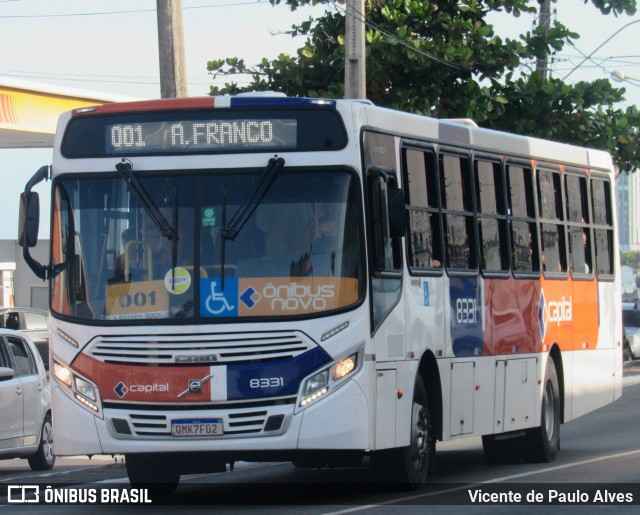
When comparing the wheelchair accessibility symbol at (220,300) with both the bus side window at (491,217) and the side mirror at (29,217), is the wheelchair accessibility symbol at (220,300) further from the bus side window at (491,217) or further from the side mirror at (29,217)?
the bus side window at (491,217)

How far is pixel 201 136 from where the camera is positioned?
1178cm

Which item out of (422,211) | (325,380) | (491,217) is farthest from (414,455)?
(491,217)

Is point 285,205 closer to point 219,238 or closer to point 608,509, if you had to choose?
point 219,238

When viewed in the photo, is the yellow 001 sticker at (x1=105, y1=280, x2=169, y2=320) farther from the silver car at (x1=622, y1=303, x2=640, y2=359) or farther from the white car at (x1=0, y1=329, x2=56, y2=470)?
the silver car at (x1=622, y1=303, x2=640, y2=359)

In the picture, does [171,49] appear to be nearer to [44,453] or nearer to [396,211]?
[44,453]

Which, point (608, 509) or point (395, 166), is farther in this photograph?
point (395, 166)

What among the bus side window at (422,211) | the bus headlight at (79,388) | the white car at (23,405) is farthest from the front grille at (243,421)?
the white car at (23,405)

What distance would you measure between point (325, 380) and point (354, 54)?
10320mm

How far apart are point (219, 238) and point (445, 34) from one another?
14.9m

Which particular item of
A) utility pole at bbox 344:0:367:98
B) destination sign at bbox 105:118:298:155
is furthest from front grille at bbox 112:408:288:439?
utility pole at bbox 344:0:367:98

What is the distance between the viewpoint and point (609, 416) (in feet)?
79.5

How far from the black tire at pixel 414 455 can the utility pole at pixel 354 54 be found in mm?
8535

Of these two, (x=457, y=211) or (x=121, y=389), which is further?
(x=457, y=211)

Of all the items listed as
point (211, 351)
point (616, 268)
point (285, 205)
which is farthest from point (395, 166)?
point (616, 268)
